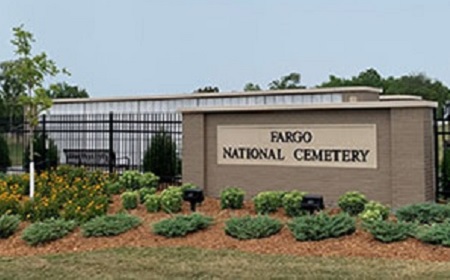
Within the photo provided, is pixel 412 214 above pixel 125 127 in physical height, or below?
below

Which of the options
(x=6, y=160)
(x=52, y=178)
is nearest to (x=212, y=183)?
(x=52, y=178)

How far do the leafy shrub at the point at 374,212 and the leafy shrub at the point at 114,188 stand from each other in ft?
18.6

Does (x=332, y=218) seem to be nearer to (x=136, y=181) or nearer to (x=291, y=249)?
(x=291, y=249)

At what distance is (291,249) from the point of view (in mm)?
8055

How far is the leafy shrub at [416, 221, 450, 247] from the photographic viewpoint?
771 centimetres

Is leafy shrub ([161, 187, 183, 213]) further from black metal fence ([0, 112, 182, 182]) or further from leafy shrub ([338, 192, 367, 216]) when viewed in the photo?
black metal fence ([0, 112, 182, 182])

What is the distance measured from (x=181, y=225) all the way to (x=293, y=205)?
7.23ft

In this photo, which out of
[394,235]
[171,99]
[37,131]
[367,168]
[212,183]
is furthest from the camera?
[171,99]

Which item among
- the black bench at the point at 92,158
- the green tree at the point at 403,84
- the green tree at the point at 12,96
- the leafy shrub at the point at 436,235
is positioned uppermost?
the green tree at the point at 403,84

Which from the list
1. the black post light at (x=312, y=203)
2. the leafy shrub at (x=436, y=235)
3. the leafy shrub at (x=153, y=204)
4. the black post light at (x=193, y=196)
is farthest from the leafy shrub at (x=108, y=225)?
the leafy shrub at (x=436, y=235)

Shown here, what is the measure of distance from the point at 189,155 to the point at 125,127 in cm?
721

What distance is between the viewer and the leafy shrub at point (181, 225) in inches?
352

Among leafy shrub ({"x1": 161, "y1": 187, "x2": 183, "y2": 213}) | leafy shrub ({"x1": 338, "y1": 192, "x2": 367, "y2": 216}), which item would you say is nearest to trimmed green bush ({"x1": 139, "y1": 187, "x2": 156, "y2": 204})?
leafy shrub ({"x1": 161, "y1": 187, "x2": 183, "y2": 213})

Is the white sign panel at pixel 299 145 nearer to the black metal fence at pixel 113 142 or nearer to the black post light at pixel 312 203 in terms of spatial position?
the black post light at pixel 312 203
